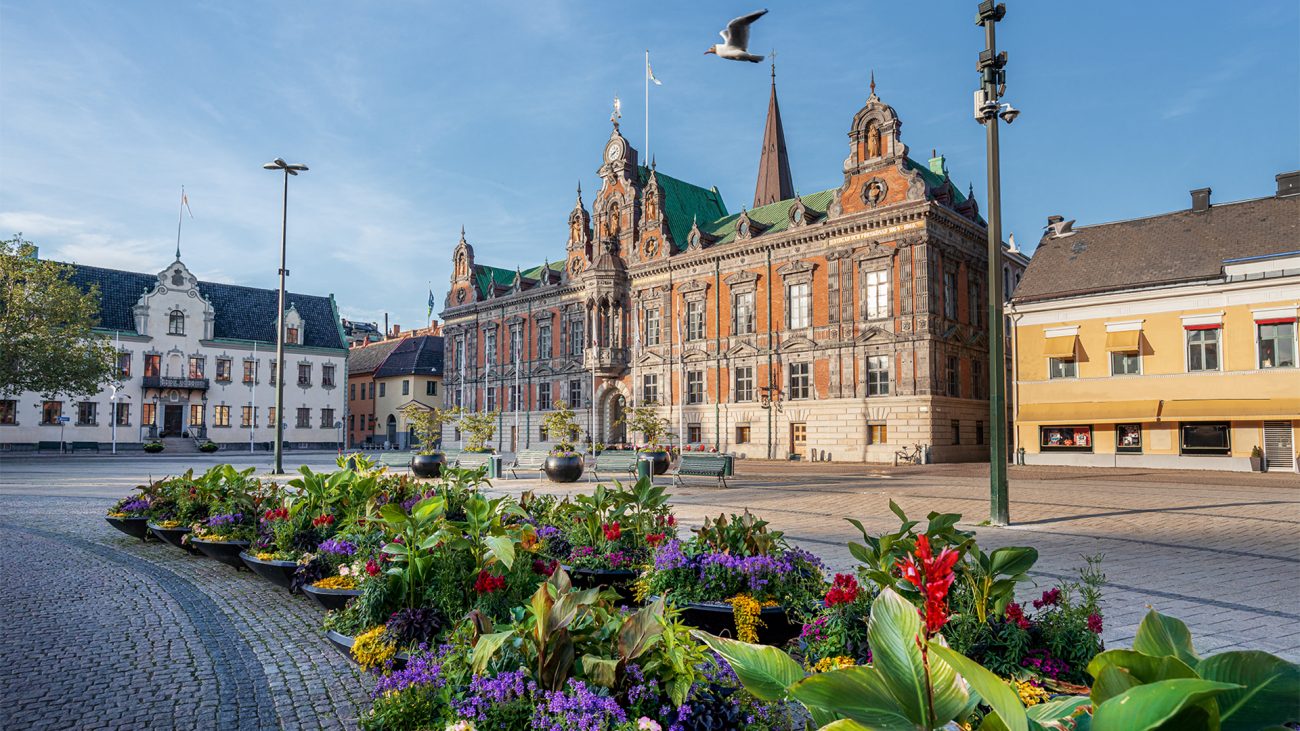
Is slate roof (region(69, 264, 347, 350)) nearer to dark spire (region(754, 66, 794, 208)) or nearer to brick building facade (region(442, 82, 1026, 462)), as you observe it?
brick building facade (region(442, 82, 1026, 462))

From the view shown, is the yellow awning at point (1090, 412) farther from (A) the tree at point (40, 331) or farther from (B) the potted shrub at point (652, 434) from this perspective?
(A) the tree at point (40, 331)

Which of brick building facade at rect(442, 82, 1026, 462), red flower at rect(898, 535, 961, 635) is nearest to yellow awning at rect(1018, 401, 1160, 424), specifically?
brick building facade at rect(442, 82, 1026, 462)

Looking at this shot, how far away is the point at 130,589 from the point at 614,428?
143 feet

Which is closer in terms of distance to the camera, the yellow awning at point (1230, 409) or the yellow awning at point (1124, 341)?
the yellow awning at point (1230, 409)

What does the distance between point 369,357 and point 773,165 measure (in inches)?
1777

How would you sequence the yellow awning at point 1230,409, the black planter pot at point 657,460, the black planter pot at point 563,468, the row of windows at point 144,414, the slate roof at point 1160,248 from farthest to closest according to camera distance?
the row of windows at point 144,414 → the slate roof at point 1160,248 → the yellow awning at point 1230,409 → the black planter pot at point 657,460 → the black planter pot at point 563,468

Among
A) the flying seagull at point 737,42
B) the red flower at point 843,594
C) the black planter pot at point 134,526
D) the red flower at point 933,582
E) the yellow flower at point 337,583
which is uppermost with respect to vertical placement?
the flying seagull at point 737,42

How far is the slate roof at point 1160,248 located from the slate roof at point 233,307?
5395 cm

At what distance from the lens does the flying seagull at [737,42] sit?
9.29m

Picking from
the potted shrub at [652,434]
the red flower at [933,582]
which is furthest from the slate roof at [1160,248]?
the red flower at [933,582]

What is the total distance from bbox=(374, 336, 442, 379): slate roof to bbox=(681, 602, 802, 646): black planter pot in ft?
221

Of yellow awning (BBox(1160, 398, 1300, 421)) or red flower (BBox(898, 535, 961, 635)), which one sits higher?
yellow awning (BBox(1160, 398, 1300, 421))

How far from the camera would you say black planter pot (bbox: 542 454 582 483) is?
23.0m

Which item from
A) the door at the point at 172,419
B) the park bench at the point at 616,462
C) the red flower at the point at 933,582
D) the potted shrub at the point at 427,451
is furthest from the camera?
the door at the point at 172,419
